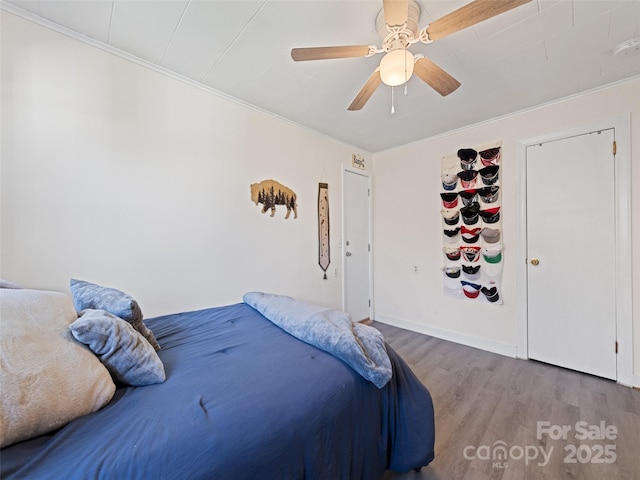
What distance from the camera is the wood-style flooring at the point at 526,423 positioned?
1.39 m

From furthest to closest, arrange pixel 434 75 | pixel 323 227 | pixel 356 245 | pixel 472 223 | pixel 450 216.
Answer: pixel 356 245, pixel 323 227, pixel 450 216, pixel 472 223, pixel 434 75

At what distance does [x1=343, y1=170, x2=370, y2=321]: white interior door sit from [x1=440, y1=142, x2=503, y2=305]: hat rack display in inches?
41.5

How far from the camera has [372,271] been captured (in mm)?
3879

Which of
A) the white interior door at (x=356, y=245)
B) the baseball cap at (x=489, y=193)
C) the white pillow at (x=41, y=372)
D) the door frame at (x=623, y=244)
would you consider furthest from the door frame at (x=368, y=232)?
the white pillow at (x=41, y=372)

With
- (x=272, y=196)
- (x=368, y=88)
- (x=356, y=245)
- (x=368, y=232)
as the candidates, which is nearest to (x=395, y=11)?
(x=368, y=88)

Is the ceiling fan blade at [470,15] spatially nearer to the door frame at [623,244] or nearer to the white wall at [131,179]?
the white wall at [131,179]

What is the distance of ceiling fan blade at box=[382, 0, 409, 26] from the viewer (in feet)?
3.91

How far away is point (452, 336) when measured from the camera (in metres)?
3.11

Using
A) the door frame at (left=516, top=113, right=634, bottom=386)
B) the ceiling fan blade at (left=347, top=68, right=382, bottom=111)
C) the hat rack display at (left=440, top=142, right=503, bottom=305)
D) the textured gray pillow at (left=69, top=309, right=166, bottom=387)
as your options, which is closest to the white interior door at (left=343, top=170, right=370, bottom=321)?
the hat rack display at (left=440, top=142, right=503, bottom=305)

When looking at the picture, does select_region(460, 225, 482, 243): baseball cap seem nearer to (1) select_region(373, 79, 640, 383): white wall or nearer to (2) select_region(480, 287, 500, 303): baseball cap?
(1) select_region(373, 79, 640, 383): white wall

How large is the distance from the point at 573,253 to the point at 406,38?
243 centimetres

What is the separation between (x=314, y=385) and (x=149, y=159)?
1969 millimetres

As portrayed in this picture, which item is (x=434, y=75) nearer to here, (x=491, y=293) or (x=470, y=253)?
(x=470, y=253)

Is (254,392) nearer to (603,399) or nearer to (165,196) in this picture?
(165,196)
